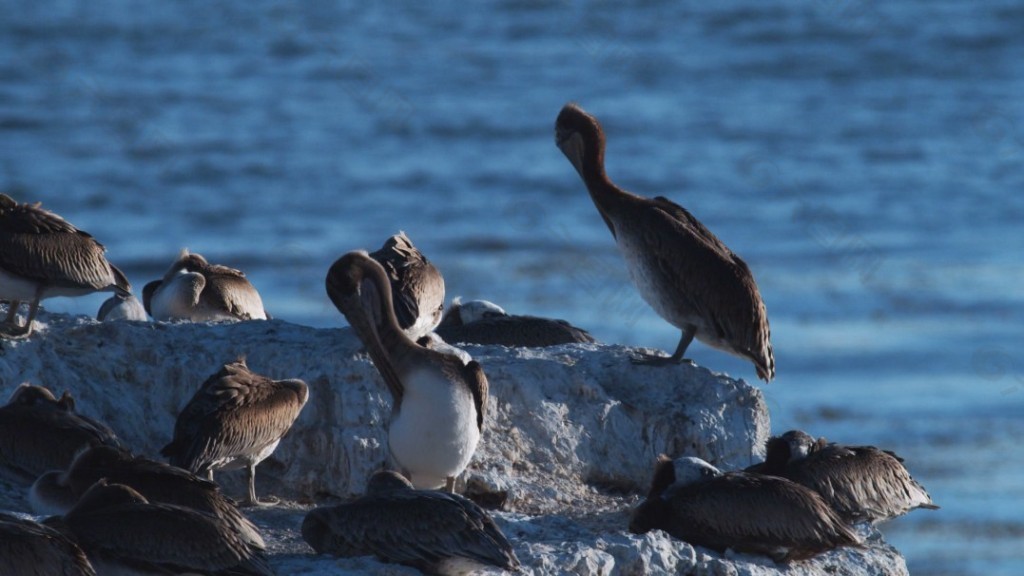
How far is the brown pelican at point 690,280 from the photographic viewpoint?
1146cm

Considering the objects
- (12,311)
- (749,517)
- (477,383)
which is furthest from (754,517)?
(12,311)

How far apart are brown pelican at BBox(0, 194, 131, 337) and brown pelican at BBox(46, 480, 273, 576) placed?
2.93m

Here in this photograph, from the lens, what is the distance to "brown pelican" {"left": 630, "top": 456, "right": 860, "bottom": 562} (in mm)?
9297

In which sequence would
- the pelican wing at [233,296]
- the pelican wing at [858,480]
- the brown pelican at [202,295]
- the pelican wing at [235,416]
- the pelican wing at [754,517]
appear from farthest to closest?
the pelican wing at [233,296]
the brown pelican at [202,295]
the pelican wing at [858,480]
the pelican wing at [235,416]
the pelican wing at [754,517]

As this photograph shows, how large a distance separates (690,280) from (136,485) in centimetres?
385

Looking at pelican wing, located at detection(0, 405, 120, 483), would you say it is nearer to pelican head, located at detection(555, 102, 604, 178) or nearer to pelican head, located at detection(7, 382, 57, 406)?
pelican head, located at detection(7, 382, 57, 406)

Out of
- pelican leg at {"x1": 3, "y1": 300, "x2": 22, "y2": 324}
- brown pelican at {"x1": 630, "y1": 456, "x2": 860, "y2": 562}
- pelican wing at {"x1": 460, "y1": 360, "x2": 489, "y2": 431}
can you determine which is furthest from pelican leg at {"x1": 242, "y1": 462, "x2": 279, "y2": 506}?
brown pelican at {"x1": 630, "y1": 456, "x2": 860, "y2": 562}

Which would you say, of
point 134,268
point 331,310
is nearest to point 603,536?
point 331,310

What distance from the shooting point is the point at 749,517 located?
30.5 ft

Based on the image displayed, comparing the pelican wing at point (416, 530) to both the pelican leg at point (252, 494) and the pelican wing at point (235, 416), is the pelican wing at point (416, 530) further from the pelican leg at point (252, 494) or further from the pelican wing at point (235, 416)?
the pelican leg at point (252, 494)

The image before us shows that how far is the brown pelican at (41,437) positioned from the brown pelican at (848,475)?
3.40 metres

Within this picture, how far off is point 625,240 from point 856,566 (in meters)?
2.76

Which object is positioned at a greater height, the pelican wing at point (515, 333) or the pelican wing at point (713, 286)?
the pelican wing at point (713, 286)

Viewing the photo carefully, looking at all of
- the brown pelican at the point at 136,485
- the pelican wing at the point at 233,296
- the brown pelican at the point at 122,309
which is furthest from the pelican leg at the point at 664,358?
the brown pelican at the point at 122,309
